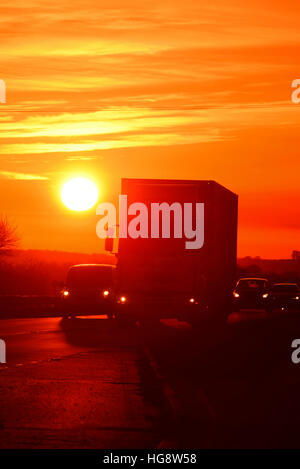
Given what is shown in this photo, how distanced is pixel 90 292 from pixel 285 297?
1932 centimetres

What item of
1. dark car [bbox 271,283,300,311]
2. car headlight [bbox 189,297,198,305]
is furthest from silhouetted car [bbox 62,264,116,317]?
dark car [bbox 271,283,300,311]

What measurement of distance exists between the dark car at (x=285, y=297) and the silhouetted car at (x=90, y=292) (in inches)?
714

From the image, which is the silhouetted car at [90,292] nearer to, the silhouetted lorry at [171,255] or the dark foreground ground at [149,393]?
the silhouetted lorry at [171,255]

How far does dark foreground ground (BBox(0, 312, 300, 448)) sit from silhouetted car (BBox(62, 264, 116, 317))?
960 centimetres

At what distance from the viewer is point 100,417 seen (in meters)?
12.9

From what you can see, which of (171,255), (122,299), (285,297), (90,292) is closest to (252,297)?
(285,297)

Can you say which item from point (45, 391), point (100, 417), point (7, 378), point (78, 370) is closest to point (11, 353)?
point (78, 370)

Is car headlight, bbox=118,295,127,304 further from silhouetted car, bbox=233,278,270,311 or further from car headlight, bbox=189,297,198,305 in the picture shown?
silhouetted car, bbox=233,278,270,311

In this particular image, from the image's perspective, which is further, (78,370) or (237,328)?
(237,328)

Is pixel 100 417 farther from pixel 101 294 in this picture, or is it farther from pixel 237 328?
pixel 101 294

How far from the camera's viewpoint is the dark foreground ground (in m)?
11.3

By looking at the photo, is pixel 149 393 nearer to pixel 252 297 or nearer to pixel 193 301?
pixel 193 301

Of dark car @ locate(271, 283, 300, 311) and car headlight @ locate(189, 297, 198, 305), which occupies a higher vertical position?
car headlight @ locate(189, 297, 198, 305)
